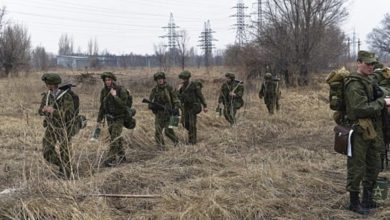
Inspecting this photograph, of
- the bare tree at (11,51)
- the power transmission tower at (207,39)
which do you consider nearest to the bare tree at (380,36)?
the power transmission tower at (207,39)

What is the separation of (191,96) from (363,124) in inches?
234

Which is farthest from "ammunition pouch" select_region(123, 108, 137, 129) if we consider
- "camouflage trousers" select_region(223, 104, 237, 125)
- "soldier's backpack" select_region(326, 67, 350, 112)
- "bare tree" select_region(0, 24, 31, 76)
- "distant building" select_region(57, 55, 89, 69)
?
"distant building" select_region(57, 55, 89, 69)

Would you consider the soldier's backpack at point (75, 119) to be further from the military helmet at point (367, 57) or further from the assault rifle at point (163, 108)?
the military helmet at point (367, 57)

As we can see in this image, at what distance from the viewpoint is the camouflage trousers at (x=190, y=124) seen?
11.1 meters

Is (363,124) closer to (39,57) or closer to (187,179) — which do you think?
(187,179)

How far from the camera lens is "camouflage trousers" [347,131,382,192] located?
548cm

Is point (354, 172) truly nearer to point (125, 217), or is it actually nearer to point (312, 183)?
point (312, 183)

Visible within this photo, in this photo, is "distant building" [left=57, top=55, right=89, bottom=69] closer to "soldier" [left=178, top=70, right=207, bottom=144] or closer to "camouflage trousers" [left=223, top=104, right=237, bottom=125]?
"camouflage trousers" [left=223, top=104, right=237, bottom=125]

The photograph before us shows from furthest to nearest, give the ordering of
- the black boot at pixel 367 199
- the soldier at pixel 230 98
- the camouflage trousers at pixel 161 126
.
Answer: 1. the soldier at pixel 230 98
2. the camouflage trousers at pixel 161 126
3. the black boot at pixel 367 199

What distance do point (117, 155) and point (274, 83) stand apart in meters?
8.26

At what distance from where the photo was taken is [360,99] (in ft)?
17.6

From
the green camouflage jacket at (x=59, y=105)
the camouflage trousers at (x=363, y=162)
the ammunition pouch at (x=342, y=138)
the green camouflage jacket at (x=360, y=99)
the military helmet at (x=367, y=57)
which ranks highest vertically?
the military helmet at (x=367, y=57)

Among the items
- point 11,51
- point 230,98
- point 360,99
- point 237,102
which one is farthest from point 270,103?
point 11,51

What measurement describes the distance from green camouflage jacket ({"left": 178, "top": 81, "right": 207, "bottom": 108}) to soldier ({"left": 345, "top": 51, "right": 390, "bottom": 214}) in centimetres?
565
